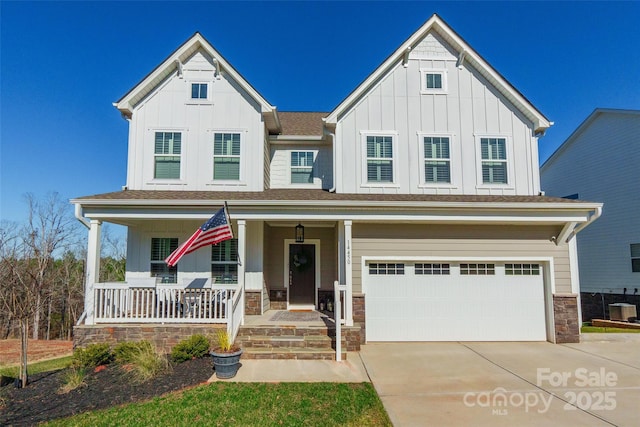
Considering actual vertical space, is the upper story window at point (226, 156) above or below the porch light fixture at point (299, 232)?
above

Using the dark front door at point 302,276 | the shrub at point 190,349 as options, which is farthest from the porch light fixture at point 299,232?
the shrub at point 190,349

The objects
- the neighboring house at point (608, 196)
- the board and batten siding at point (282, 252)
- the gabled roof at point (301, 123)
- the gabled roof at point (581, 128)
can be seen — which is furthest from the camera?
the gabled roof at point (581, 128)

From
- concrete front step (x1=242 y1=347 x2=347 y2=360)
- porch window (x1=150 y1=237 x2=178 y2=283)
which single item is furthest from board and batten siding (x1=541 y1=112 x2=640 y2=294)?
porch window (x1=150 y1=237 x2=178 y2=283)

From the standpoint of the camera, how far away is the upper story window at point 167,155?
10.7m

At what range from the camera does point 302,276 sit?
11672 millimetres

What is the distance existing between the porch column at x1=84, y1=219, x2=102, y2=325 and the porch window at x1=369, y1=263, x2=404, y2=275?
6.67m

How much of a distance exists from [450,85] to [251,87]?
593 centimetres

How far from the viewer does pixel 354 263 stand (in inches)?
371

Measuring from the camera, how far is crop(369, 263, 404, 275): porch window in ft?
31.3

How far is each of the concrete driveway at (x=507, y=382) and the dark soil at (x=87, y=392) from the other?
3.36 m

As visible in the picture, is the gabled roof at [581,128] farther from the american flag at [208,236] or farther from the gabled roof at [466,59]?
the american flag at [208,236]

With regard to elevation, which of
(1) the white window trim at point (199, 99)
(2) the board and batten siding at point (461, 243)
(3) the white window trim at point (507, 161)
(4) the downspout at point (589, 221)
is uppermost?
(1) the white window trim at point (199, 99)

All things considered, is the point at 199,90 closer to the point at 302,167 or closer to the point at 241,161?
the point at 241,161

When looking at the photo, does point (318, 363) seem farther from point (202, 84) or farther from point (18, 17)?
point (18, 17)
